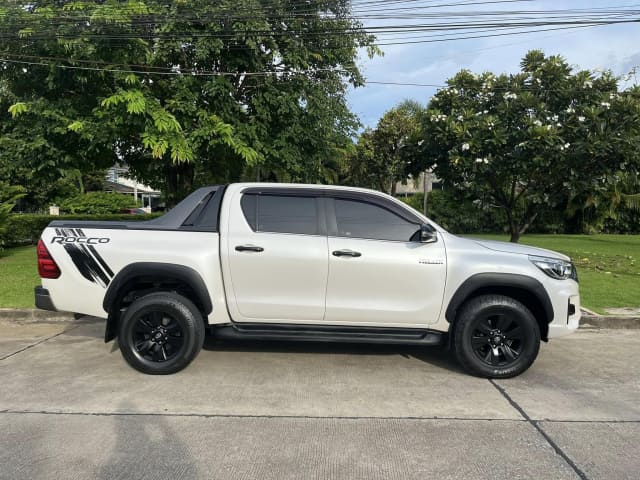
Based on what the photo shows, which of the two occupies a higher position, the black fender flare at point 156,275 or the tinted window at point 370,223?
the tinted window at point 370,223

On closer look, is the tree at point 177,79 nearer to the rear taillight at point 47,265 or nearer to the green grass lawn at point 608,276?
the rear taillight at point 47,265

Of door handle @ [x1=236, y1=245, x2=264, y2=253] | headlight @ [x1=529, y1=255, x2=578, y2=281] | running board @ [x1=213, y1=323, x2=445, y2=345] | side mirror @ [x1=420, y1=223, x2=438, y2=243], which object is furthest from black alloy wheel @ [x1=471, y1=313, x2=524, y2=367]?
door handle @ [x1=236, y1=245, x2=264, y2=253]

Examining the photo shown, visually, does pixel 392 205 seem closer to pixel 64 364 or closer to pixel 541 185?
pixel 64 364

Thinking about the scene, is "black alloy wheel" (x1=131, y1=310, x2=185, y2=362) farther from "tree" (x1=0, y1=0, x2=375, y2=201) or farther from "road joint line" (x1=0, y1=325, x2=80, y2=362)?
"tree" (x1=0, y1=0, x2=375, y2=201)

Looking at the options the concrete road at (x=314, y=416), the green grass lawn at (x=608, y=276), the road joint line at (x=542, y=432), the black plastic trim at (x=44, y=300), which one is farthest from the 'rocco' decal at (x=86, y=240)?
the green grass lawn at (x=608, y=276)

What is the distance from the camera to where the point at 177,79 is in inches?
429

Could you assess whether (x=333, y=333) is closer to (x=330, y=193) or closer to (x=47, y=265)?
(x=330, y=193)

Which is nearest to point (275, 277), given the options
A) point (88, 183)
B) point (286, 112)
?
point (286, 112)

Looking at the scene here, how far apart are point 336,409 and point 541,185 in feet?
30.6

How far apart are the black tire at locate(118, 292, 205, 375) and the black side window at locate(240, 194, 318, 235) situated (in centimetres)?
105

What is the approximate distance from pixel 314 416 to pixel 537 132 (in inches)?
331

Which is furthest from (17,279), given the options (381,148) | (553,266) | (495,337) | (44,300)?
(381,148)

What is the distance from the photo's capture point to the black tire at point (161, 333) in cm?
473

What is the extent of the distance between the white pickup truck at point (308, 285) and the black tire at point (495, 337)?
0.04 ft
